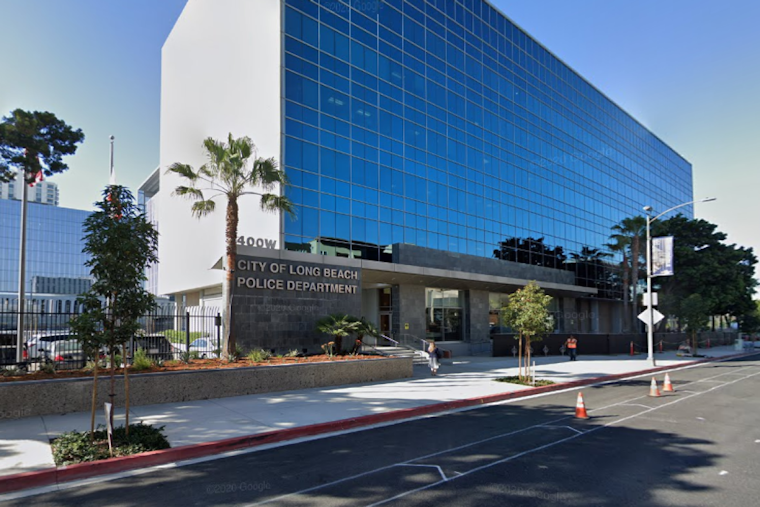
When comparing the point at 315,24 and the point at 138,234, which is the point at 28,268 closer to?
the point at 315,24

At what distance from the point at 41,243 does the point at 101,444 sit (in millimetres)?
130702

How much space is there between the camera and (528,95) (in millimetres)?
41406

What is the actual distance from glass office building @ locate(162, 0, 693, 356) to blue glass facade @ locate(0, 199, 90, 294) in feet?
328

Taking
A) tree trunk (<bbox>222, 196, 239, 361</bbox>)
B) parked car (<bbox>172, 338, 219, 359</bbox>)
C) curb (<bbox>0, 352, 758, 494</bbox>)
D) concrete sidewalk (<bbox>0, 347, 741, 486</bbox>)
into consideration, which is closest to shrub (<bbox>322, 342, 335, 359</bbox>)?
concrete sidewalk (<bbox>0, 347, 741, 486</bbox>)

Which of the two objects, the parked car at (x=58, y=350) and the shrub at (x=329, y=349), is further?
the shrub at (x=329, y=349)

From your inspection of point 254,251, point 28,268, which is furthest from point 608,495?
point 28,268

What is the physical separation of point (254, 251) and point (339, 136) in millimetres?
8708

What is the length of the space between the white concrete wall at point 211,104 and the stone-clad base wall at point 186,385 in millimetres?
8067

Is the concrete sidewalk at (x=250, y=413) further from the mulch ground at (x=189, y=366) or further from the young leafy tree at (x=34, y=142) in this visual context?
the young leafy tree at (x=34, y=142)

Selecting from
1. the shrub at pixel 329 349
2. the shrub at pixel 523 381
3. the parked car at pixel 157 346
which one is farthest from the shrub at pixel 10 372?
the shrub at pixel 523 381

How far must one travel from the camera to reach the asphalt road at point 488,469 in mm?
6039

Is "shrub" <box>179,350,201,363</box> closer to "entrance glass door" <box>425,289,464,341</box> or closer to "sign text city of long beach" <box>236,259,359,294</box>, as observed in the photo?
"sign text city of long beach" <box>236,259,359,294</box>

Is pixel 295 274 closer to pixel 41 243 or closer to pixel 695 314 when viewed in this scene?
pixel 695 314

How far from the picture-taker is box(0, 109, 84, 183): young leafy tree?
1678 centimetres
